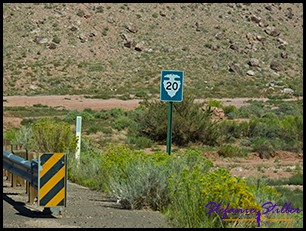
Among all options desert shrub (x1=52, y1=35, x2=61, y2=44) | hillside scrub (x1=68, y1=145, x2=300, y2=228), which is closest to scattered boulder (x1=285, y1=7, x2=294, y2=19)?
desert shrub (x1=52, y1=35, x2=61, y2=44)

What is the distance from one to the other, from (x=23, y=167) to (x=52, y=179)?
1375 millimetres

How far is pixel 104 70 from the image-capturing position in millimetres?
67062

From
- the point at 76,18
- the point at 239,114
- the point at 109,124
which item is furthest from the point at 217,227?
the point at 76,18

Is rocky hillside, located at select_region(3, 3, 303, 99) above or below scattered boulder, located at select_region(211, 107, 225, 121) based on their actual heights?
above

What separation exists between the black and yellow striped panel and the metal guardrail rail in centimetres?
31

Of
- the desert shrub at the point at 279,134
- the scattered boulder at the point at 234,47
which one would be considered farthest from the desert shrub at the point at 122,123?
the scattered boulder at the point at 234,47

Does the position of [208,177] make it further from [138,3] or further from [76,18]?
[138,3]

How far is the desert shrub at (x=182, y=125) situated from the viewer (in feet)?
94.4

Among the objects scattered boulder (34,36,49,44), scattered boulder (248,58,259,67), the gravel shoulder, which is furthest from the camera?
A: scattered boulder (248,58,259,67)

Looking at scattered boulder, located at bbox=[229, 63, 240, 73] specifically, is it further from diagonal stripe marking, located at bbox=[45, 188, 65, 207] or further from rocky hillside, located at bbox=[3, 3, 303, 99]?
diagonal stripe marking, located at bbox=[45, 188, 65, 207]

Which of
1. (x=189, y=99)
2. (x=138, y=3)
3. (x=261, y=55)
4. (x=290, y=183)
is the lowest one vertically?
(x=290, y=183)

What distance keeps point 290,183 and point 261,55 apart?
2291 inches

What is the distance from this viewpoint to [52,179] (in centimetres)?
1020

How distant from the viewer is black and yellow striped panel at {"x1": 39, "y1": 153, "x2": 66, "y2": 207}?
33.3 ft
